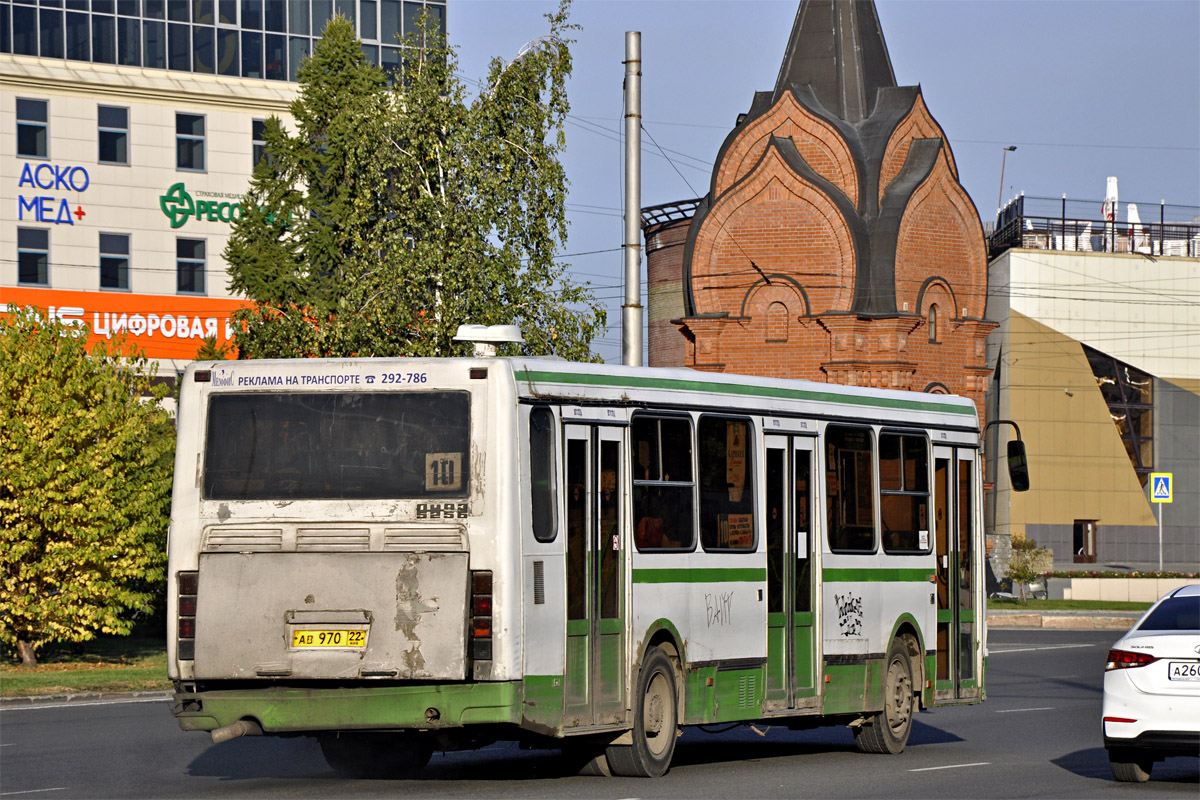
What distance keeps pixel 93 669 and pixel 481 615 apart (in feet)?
66.3

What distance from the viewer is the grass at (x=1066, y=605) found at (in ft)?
147

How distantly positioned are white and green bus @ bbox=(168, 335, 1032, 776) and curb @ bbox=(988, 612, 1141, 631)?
28689 mm

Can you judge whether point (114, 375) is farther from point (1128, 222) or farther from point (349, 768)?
point (1128, 222)

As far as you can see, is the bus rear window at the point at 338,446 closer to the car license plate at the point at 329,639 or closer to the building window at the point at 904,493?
the car license plate at the point at 329,639

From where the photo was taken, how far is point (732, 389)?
14.1 m

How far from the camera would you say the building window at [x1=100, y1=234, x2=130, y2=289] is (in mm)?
63969

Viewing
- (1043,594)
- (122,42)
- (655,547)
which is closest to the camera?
(655,547)

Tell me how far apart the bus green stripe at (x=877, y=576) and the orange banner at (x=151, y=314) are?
4902 centimetres

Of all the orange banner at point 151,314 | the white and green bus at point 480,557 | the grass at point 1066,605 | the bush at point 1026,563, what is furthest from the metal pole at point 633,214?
the orange banner at point 151,314

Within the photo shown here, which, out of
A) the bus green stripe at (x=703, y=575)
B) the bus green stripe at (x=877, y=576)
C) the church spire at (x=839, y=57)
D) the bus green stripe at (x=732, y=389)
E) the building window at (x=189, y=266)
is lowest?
the bus green stripe at (x=877, y=576)

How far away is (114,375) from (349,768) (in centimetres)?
1917

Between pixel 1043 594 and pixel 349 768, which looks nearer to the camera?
pixel 349 768

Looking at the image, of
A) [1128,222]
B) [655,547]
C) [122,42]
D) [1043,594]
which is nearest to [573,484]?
[655,547]

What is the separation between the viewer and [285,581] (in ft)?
38.1
